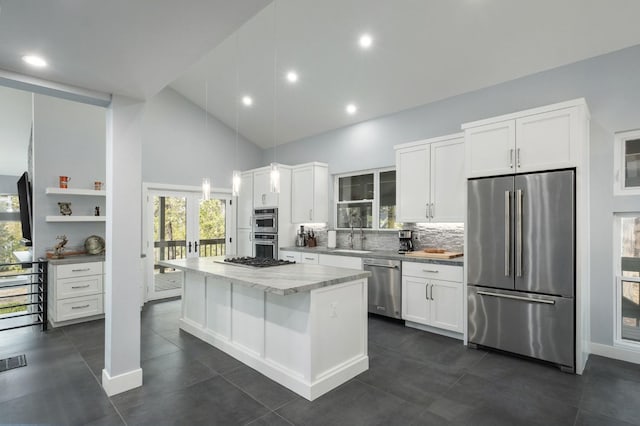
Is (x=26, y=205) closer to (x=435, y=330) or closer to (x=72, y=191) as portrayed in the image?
(x=72, y=191)

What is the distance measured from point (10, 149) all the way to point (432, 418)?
8.58 m

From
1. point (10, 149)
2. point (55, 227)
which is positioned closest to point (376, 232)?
point (55, 227)

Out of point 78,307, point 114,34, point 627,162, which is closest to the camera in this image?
point 114,34

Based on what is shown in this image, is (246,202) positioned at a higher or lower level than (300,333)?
higher

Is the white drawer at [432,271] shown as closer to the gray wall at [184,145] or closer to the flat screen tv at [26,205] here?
the gray wall at [184,145]

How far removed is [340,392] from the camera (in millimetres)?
2639

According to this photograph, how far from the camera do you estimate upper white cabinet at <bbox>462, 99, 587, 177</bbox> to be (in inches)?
119

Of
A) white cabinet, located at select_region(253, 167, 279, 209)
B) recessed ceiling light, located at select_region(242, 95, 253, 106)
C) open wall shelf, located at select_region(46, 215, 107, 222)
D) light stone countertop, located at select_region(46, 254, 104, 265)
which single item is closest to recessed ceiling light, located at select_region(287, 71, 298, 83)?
recessed ceiling light, located at select_region(242, 95, 253, 106)

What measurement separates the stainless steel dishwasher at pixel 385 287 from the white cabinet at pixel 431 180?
2.37ft

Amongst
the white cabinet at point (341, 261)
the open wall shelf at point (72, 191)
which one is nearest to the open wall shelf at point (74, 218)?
the open wall shelf at point (72, 191)

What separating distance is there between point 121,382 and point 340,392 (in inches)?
70.2

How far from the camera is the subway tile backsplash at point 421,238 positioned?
14.6ft

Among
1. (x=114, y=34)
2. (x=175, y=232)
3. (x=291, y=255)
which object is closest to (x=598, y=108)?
(x=114, y=34)

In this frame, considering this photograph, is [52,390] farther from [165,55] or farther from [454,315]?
[454,315]
